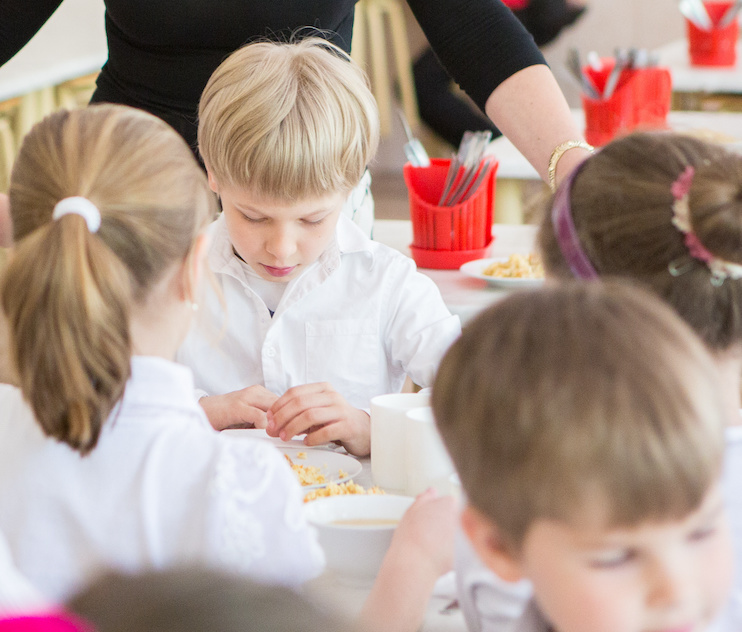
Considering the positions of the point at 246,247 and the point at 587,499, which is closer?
the point at 587,499

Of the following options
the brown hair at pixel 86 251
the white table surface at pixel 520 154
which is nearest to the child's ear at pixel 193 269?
the brown hair at pixel 86 251

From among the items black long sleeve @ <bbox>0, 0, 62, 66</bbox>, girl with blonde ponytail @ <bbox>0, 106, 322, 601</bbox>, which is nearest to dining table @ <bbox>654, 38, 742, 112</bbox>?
black long sleeve @ <bbox>0, 0, 62, 66</bbox>

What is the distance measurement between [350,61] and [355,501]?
0.83 m

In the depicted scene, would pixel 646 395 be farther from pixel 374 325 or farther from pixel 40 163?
pixel 374 325

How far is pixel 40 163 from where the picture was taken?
2.83 ft

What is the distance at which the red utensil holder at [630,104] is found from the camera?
2369mm

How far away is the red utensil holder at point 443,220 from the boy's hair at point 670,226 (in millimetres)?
1028

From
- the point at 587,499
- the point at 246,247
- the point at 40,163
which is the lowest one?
the point at 246,247

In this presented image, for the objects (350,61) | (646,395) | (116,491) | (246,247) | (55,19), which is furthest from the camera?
(55,19)

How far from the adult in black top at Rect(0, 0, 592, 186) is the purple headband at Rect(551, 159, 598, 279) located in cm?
61

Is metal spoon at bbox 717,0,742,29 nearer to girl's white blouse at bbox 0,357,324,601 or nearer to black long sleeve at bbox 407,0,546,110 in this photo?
black long sleeve at bbox 407,0,546,110

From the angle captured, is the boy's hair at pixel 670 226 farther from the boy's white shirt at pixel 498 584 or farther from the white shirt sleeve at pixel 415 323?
the white shirt sleeve at pixel 415 323

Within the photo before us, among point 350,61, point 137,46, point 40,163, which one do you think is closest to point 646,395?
point 40,163

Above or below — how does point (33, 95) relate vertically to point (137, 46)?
below
